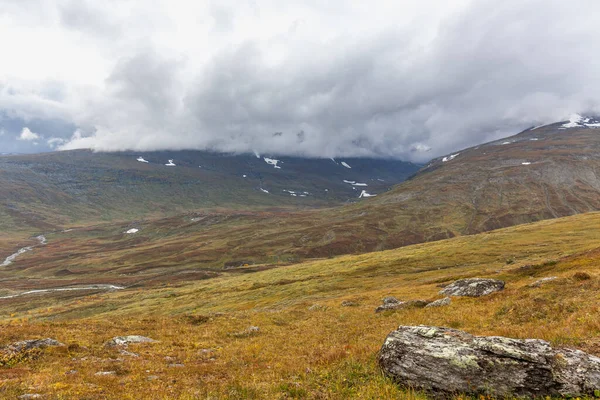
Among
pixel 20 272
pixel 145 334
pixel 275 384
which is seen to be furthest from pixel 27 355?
pixel 20 272

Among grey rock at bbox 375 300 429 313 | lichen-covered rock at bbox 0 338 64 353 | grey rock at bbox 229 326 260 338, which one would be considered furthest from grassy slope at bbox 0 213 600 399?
grey rock at bbox 375 300 429 313

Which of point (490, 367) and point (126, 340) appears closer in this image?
point (490, 367)

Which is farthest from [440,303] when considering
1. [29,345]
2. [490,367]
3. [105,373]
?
[29,345]

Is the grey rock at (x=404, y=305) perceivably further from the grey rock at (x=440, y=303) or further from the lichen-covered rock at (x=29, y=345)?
the lichen-covered rock at (x=29, y=345)

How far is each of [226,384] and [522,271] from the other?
48768 millimetres

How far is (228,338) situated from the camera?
2838 cm

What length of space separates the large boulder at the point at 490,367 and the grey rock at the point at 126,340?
20753 mm

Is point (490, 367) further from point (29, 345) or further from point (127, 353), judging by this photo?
point (29, 345)

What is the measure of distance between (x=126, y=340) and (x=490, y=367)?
24965mm

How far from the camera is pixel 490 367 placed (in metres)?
10.5

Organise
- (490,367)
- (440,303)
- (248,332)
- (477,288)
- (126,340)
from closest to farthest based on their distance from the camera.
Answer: (490,367) → (126,340) → (248,332) → (440,303) → (477,288)

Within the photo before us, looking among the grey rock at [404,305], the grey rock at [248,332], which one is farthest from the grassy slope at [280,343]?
the grey rock at [404,305]

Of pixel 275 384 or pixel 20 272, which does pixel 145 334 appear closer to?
pixel 275 384

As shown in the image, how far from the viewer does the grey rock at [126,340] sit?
80.4ft
